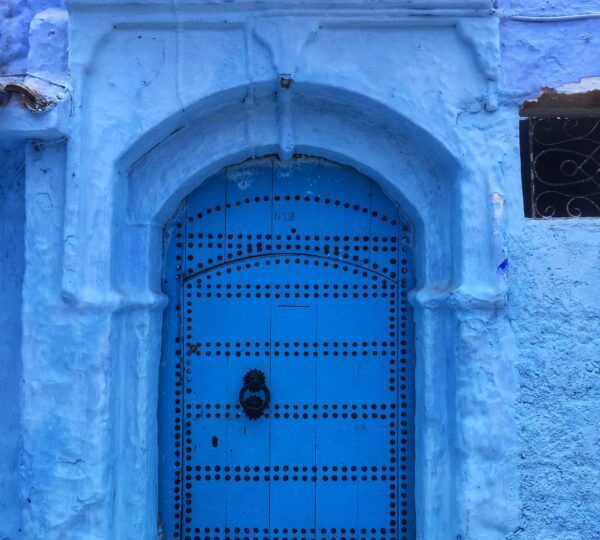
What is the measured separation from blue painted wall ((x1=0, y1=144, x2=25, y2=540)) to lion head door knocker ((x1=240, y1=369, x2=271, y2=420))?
3.24ft

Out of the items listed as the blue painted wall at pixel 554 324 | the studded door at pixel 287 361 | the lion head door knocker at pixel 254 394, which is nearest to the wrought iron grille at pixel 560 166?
the blue painted wall at pixel 554 324

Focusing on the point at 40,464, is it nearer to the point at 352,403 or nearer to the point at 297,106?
the point at 352,403

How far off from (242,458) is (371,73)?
1.83 metres

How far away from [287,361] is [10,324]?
1.24 metres

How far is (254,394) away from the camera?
10.00ft

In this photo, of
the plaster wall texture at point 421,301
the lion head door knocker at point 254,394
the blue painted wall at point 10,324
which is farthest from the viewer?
the lion head door knocker at point 254,394

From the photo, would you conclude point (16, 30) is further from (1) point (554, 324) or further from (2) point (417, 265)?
(1) point (554, 324)

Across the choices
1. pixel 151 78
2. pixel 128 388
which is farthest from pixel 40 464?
pixel 151 78

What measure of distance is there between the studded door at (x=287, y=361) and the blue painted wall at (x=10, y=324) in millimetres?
635

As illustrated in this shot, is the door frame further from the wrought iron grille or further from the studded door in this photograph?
the wrought iron grille

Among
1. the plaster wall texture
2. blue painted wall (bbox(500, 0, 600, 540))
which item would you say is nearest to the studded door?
the plaster wall texture

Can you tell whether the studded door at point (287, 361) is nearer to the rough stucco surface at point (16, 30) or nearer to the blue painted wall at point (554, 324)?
the blue painted wall at point (554, 324)

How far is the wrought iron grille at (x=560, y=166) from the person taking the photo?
2.87 m

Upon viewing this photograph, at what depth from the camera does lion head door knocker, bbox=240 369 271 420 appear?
3006 millimetres
